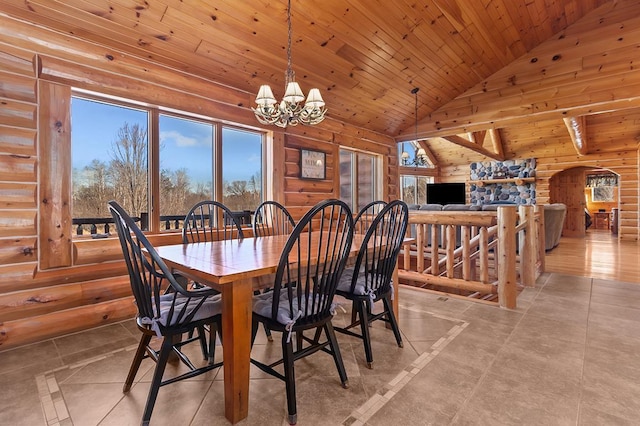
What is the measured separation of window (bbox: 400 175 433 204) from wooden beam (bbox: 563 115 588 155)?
4.48 meters

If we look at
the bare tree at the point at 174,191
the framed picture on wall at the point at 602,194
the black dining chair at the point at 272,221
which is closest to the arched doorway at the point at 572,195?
the framed picture on wall at the point at 602,194

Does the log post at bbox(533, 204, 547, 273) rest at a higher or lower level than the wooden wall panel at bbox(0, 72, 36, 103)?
lower

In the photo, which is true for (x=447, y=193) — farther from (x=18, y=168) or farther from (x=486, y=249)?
(x=18, y=168)

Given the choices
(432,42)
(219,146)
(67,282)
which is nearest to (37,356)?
(67,282)

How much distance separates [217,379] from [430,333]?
1.66 m

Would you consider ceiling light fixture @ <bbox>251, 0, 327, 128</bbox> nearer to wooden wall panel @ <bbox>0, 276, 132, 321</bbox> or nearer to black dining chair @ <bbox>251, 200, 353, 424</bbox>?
black dining chair @ <bbox>251, 200, 353, 424</bbox>

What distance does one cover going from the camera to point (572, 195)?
9609mm

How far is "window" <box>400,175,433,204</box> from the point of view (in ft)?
36.0

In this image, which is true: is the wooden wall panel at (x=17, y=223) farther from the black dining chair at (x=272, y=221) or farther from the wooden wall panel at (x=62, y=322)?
the black dining chair at (x=272, y=221)

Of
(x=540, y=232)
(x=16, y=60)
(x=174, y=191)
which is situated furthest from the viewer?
(x=540, y=232)

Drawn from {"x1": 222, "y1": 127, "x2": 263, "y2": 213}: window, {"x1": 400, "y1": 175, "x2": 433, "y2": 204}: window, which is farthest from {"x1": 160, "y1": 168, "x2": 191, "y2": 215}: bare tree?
{"x1": 400, "y1": 175, "x2": 433, "y2": 204}: window

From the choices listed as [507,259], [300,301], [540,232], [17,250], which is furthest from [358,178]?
[17,250]

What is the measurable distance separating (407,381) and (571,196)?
34.7 feet

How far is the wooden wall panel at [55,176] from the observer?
8.34ft
